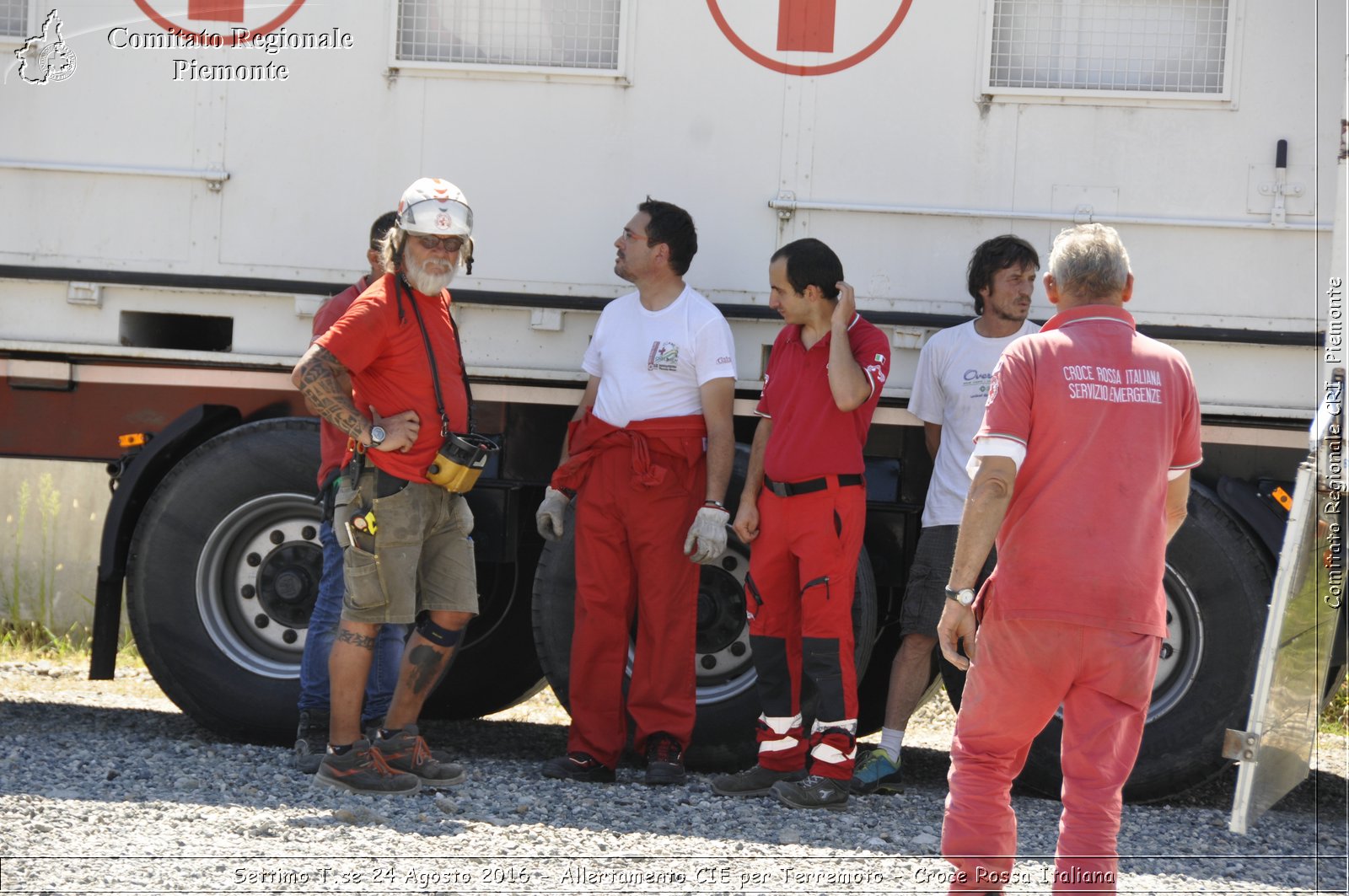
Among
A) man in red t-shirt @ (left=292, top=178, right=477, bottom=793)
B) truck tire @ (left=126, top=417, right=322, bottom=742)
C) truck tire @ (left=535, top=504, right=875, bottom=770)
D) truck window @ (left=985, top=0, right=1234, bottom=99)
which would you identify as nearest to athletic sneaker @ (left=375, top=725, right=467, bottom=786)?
man in red t-shirt @ (left=292, top=178, right=477, bottom=793)

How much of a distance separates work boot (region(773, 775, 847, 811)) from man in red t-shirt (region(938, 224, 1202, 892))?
4.53ft

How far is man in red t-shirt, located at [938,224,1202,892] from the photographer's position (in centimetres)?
337

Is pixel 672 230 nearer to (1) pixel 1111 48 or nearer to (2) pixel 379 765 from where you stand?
(1) pixel 1111 48

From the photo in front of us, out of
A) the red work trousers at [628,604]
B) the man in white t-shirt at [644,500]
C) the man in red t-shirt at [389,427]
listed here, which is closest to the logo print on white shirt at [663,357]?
the man in white t-shirt at [644,500]

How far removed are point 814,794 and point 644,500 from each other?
1.16m

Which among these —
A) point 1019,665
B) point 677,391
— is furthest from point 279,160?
point 1019,665

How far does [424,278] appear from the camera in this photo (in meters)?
4.76

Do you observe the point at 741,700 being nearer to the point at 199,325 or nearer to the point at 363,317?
the point at 363,317

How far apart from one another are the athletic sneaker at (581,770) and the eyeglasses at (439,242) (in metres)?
1.81

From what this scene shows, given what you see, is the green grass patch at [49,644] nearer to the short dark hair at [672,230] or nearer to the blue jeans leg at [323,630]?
the blue jeans leg at [323,630]

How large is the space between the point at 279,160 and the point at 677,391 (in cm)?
168

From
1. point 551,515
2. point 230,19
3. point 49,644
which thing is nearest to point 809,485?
point 551,515

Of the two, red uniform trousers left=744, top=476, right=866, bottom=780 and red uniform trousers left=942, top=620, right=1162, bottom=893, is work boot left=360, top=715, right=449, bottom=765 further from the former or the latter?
red uniform trousers left=942, top=620, right=1162, bottom=893

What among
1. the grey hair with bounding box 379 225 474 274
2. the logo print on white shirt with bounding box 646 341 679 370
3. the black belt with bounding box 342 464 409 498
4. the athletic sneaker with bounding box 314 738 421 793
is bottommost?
the athletic sneaker with bounding box 314 738 421 793
